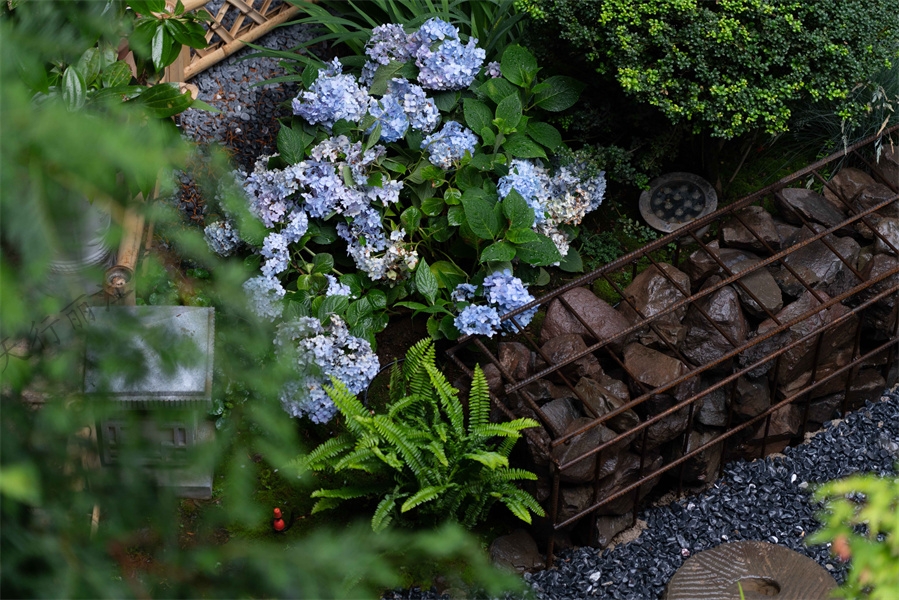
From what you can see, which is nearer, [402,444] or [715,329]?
[402,444]

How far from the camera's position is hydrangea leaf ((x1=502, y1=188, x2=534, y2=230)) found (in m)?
4.16

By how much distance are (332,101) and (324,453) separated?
1.68 metres

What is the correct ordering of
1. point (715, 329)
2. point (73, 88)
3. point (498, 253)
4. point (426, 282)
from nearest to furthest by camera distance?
point (73, 88) < point (715, 329) < point (498, 253) < point (426, 282)

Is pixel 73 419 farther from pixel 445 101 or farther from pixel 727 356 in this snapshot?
pixel 445 101

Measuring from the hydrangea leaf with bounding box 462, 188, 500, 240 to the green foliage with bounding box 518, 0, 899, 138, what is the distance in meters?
0.85

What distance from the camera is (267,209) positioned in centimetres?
425

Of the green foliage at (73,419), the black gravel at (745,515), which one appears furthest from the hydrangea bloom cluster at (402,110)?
the green foliage at (73,419)

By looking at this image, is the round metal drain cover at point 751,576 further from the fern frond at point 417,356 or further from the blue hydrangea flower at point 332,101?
the blue hydrangea flower at point 332,101

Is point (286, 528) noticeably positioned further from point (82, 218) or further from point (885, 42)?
point (885, 42)

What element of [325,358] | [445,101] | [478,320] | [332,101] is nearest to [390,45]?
[445,101]

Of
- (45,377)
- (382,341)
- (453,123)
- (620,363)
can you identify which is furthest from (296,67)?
(45,377)

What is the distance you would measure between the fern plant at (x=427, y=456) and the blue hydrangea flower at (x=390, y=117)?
1169mm

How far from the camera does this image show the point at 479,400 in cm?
362

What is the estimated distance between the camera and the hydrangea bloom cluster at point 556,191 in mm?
4301
